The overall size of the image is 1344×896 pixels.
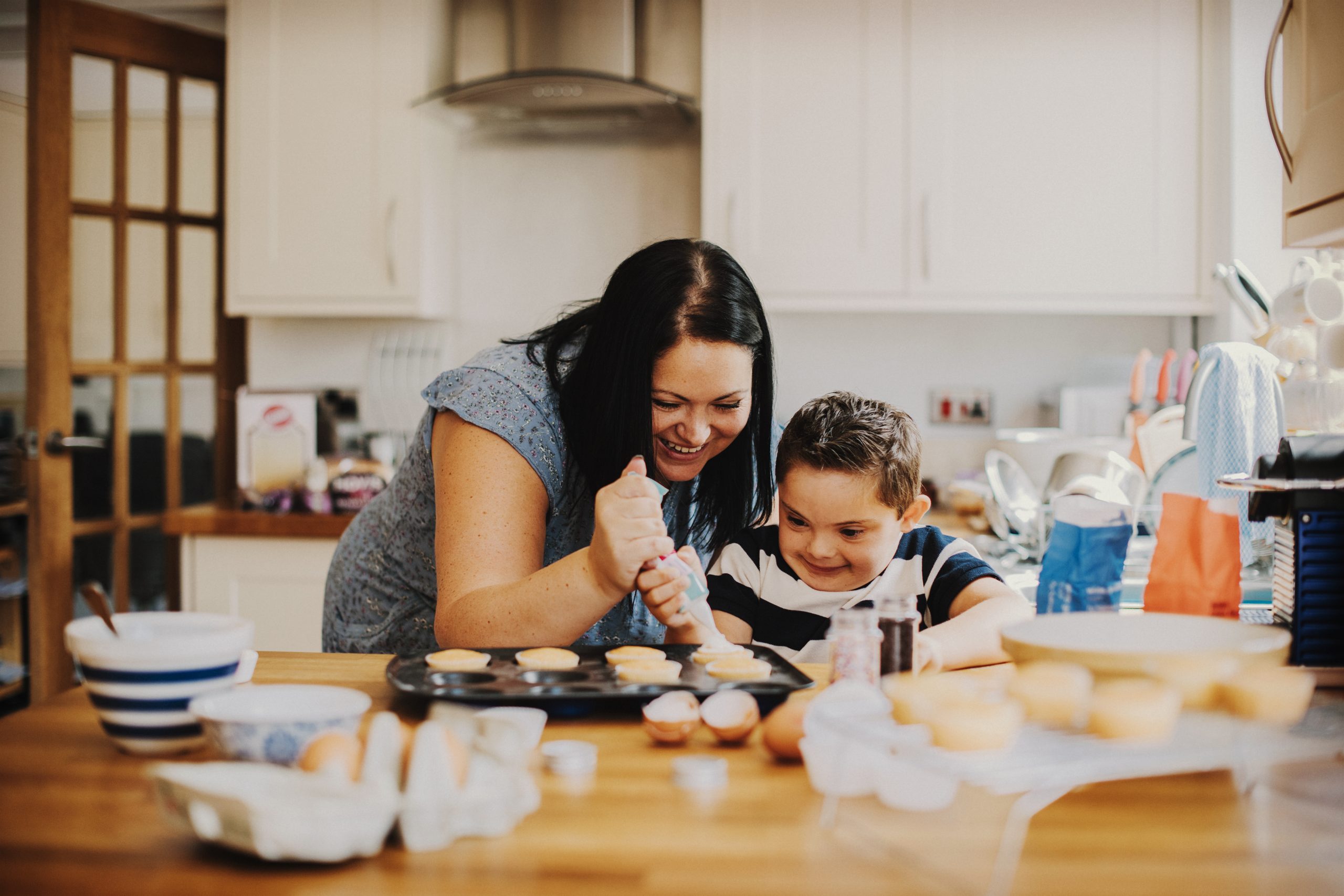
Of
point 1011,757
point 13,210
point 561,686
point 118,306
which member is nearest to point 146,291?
point 118,306

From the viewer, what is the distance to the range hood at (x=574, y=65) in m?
2.72

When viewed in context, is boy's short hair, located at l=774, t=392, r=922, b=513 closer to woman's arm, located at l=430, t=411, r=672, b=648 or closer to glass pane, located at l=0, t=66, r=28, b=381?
woman's arm, located at l=430, t=411, r=672, b=648

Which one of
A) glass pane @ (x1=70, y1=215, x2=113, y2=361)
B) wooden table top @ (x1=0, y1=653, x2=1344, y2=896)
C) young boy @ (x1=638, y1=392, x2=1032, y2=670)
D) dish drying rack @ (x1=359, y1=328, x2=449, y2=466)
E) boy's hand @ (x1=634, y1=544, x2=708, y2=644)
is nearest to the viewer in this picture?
wooden table top @ (x1=0, y1=653, x2=1344, y2=896)

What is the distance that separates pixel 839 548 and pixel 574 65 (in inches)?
71.3

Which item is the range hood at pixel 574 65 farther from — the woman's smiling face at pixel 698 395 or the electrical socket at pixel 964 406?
the woman's smiling face at pixel 698 395

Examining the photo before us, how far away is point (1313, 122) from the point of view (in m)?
1.07

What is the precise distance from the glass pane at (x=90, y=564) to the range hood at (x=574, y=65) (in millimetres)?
1404

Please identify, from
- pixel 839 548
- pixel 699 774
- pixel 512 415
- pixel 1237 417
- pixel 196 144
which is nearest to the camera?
pixel 699 774

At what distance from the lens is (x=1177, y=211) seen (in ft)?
8.86

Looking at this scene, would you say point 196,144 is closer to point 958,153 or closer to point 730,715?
point 958,153

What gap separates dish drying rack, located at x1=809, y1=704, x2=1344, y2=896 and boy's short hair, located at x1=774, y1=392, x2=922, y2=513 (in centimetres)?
63

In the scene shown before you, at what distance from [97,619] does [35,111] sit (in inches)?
90.2

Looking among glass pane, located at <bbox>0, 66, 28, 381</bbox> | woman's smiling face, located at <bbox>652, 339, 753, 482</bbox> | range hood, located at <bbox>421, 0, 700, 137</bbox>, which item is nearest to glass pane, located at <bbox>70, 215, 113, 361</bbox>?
glass pane, located at <bbox>0, 66, 28, 381</bbox>

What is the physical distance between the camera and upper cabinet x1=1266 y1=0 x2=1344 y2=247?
3.30 ft
